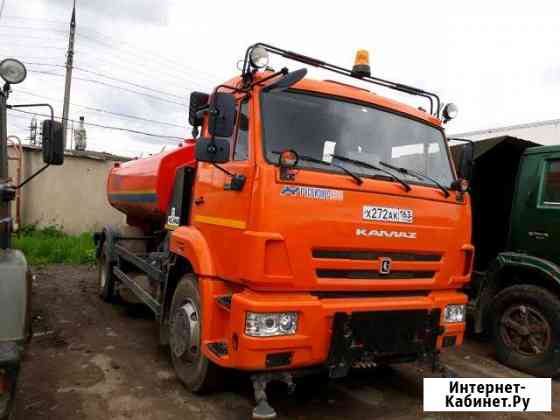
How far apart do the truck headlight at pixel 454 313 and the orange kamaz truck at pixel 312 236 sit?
0.01 metres

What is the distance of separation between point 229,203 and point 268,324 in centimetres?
95

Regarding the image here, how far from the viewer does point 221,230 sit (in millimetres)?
3559

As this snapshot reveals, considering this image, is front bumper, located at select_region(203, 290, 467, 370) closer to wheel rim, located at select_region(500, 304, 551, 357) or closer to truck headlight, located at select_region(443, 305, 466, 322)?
truck headlight, located at select_region(443, 305, 466, 322)

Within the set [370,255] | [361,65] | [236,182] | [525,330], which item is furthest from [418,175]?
[525,330]

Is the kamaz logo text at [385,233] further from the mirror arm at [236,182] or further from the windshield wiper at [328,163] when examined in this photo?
the mirror arm at [236,182]

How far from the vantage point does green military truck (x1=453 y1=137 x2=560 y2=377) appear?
16.4 ft

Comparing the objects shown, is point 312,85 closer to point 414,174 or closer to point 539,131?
point 414,174

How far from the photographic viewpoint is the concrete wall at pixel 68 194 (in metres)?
12.0

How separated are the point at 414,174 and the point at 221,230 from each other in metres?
1.69

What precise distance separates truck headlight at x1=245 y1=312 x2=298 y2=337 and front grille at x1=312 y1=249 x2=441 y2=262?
1.60 feet

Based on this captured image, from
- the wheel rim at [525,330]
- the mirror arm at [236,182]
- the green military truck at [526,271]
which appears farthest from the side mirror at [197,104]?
the wheel rim at [525,330]

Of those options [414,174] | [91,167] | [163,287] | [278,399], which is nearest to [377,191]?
[414,174]

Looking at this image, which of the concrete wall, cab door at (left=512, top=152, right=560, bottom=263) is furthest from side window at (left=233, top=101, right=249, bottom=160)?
the concrete wall

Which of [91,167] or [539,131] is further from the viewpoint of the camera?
[91,167]
